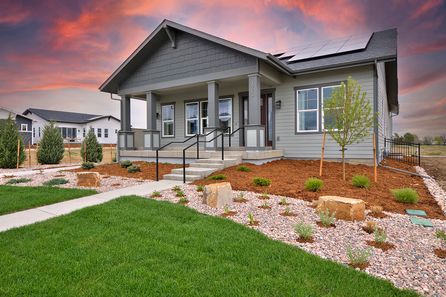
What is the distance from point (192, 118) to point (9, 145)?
9.13m

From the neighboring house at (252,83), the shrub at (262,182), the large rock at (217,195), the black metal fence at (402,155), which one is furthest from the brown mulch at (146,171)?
the black metal fence at (402,155)

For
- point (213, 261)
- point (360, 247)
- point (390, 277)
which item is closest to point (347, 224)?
point (360, 247)

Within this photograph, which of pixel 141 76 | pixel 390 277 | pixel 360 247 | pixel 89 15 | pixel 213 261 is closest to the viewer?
pixel 390 277

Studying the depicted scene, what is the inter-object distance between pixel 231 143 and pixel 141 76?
5.49 m

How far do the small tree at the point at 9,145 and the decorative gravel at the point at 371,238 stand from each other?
41.1 ft

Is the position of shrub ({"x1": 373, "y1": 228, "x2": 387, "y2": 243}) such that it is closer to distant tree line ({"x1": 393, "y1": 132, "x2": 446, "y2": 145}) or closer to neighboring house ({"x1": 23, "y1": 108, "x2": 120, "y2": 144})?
distant tree line ({"x1": 393, "y1": 132, "x2": 446, "y2": 145})

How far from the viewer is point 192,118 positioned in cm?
1329

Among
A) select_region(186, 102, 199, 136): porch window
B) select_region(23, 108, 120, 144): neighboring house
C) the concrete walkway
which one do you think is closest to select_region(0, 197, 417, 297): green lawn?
the concrete walkway

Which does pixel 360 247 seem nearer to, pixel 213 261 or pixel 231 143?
pixel 213 261

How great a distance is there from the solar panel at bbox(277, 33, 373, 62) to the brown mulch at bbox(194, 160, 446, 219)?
15.2 ft

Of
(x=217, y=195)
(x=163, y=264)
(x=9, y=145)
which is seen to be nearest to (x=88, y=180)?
(x=217, y=195)

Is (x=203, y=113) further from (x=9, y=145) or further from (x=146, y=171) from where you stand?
(x=9, y=145)

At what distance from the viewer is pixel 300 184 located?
661 cm

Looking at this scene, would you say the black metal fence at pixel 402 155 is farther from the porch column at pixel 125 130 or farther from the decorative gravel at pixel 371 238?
the porch column at pixel 125 130
